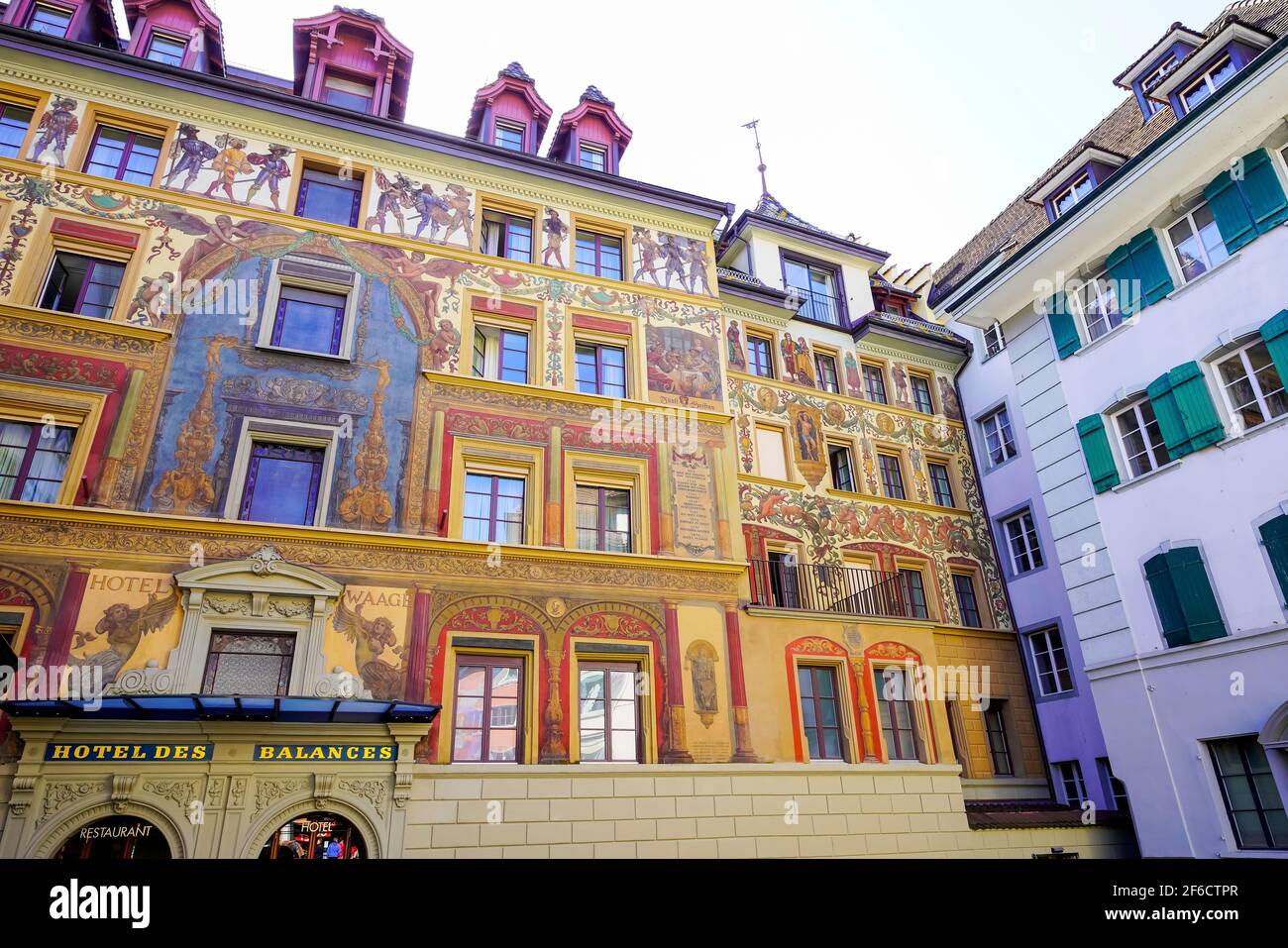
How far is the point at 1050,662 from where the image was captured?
2217cm

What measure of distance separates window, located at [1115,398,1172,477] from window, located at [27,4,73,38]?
25512 millimetres

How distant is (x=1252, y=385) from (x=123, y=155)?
2390 centimetres

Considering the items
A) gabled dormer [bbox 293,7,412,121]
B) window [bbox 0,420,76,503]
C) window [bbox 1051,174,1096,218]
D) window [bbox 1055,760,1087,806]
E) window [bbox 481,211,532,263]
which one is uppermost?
gabled dormer [bbox 293,7,412,121]

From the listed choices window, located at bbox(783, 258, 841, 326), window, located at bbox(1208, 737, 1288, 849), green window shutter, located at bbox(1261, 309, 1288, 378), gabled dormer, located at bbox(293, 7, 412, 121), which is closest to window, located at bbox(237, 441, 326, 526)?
gabled dormer, located at bbox(293, 7, 412, 121)

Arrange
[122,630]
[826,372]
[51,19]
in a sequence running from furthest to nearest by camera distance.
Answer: [826,372], [51,19], [122,630]

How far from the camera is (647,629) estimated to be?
1600 cm

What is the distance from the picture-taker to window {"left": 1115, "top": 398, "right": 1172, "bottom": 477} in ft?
54.5

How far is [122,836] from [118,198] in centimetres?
1259

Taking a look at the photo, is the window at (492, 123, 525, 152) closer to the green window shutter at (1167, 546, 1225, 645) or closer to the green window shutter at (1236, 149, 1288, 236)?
the green window shutter at (1236, 149, 1288, 236)

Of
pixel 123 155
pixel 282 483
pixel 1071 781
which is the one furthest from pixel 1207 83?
pixel 123 155

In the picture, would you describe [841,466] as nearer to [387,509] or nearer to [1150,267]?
[1150,267]

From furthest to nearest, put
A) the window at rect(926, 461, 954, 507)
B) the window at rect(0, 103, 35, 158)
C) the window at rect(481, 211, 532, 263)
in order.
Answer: the window at rect(926, 461, 954, 507) < the window at rect(481, 211, 532, 263) < the window at rect(0, 103, 35, 158)

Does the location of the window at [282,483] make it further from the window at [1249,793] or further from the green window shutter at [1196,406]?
the window at [1249,793]

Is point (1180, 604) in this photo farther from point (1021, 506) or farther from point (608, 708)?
point (608, 708)
